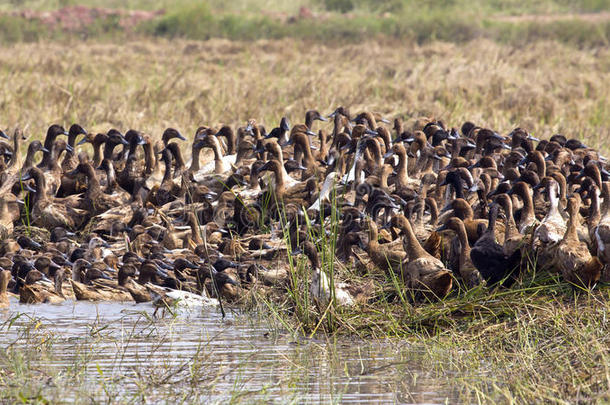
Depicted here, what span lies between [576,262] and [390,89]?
14.8 m

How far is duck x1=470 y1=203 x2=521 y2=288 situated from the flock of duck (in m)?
0.01

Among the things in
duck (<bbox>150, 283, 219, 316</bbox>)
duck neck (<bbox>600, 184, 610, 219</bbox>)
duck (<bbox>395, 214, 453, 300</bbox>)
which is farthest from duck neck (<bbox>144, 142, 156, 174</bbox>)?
duck neck (<bbox>600, 184, 610, 219</bbox>)

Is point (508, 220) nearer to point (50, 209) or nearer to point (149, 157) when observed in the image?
point (50, 209)

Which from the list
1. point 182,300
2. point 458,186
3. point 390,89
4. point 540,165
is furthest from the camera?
point 390,89

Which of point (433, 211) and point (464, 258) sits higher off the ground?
point (464, 258)

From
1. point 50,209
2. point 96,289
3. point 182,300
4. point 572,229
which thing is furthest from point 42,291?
point 572,229

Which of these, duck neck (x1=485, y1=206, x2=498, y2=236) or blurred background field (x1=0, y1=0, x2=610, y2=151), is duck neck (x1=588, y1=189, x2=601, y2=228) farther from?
blurred background field (x1=0, y1=0, x2=610, y2=151)

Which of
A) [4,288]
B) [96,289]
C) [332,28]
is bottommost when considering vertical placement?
[332,28]

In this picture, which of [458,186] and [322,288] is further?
[458,186]

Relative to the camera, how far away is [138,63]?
2803 cm

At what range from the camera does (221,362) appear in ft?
21.1

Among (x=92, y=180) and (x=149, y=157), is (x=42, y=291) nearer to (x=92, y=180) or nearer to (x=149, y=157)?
(x=92, y=180)

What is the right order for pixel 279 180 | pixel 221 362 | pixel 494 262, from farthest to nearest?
pixel 279 180 < pixel 494 262 < pixel 221 362

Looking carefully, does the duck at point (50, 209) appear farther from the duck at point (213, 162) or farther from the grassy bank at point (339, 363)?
the grassy bank at point (339, 363)
